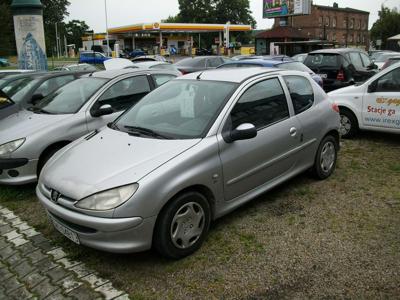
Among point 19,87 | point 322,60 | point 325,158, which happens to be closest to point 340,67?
point 322,60

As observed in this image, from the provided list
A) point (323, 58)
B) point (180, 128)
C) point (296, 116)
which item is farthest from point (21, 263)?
point (323, 58)

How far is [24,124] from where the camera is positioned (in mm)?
5805

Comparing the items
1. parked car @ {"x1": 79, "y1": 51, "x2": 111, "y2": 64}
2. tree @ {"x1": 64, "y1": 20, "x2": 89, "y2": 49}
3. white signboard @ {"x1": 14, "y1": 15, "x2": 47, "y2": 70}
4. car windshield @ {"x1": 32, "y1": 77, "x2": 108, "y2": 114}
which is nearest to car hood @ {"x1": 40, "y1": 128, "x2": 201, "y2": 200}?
car windshield @ {"x1": 32, "y1": 77, "x2": 108, "y2": 114}

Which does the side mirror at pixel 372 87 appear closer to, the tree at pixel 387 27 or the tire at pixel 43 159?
the tire at pixel 43 159

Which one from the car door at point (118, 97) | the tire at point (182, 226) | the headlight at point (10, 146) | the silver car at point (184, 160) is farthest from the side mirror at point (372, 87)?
the headlight at point (10, 146)

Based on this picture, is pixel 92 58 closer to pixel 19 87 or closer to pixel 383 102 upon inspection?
pixel 19 87

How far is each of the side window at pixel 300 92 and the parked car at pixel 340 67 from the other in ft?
24.9

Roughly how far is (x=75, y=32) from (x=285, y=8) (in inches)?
2291

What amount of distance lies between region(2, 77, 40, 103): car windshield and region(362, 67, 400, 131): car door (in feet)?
20.6

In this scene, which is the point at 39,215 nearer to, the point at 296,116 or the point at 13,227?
the point at 13,227

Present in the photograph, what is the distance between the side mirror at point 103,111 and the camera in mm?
5891

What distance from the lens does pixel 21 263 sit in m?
3.87

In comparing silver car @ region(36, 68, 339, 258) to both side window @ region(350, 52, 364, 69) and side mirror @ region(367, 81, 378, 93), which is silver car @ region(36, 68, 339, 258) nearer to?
side mirror @ region(367, 81, 378, 93)

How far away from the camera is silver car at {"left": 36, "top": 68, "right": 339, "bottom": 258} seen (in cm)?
338
